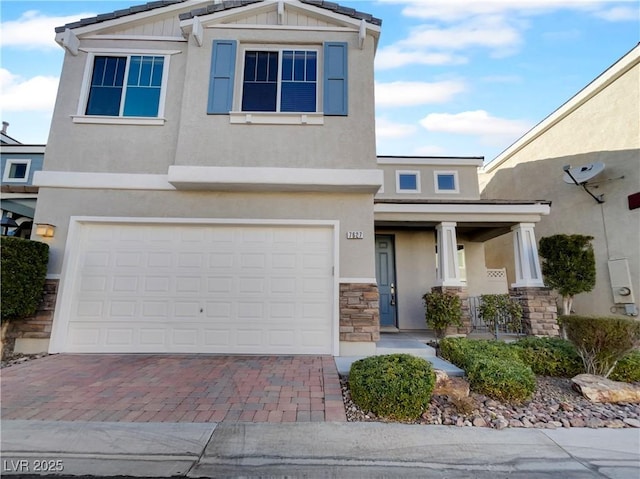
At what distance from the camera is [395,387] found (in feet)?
11.0

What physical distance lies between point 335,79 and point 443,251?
509 centimetres

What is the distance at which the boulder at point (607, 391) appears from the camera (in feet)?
12.7

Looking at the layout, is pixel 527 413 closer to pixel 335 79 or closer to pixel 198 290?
pixel 198 290

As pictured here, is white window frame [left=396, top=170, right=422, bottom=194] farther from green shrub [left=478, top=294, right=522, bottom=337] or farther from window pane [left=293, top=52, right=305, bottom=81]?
window pane [left=293, top=52, right=305, bottom=81]

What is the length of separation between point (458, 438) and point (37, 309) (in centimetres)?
712

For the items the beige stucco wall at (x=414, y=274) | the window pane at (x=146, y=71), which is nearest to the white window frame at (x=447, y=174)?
the beige stucco wall at (x=414, y=274)

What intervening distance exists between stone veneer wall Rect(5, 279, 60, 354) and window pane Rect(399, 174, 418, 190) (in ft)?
33.0

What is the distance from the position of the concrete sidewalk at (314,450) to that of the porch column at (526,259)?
207 inches

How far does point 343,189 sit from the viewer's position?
236 inches

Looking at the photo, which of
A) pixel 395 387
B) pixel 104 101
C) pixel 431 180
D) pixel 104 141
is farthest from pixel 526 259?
pixel 104 101

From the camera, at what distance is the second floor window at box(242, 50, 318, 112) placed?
6.29 m

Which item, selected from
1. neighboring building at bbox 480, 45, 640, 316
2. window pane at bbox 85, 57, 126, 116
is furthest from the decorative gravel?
window pane at bbox 85, 57, 126, 116

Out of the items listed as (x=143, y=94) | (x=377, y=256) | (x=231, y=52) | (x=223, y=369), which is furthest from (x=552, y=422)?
(x=143, y=94)

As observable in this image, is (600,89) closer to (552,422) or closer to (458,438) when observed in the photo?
(552,422)
